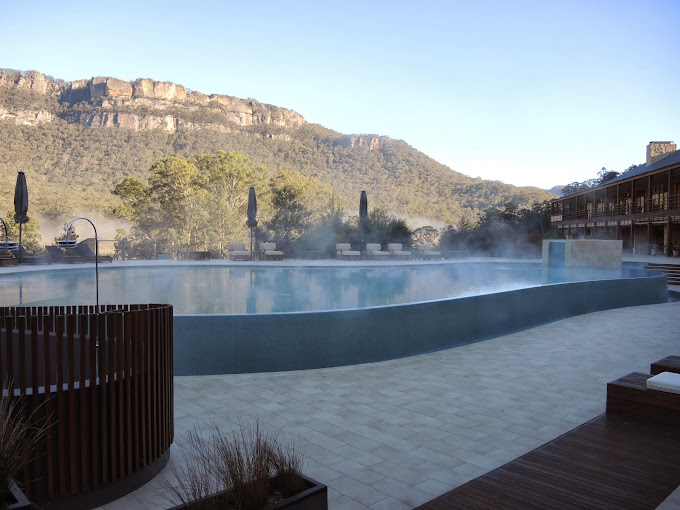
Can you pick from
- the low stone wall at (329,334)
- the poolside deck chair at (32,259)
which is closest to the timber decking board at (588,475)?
the low stone wall at (329,334)

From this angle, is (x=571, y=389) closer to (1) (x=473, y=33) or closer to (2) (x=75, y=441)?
(2) (x=75, y=441)

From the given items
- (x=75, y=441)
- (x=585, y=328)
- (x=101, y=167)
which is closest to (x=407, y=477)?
(x=75, y=441)

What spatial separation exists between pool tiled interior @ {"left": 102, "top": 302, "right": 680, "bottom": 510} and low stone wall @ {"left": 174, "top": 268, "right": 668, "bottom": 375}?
0.16 m

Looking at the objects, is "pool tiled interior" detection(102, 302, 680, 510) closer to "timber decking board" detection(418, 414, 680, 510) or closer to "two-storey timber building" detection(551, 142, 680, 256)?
"timber decking board" detection(418, 414, 680, 510)

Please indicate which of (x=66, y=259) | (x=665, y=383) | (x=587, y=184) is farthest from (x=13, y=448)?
(x=587, y=184)

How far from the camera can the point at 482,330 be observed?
7195mm

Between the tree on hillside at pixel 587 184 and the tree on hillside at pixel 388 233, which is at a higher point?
the tree on hillside at pixel 587 184

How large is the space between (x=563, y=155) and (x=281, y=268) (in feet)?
119

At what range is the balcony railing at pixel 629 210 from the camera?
24.7 metres

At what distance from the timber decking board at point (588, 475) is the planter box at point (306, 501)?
0.69 metres

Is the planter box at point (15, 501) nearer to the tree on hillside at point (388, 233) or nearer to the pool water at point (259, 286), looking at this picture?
the pool water at point (259, 286)

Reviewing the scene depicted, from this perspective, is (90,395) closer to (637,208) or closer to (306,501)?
(306,501)

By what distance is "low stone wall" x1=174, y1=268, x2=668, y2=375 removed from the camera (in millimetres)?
5398

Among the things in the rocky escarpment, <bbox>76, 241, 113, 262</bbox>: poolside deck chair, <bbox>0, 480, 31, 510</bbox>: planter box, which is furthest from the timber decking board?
the rocky escarpment
